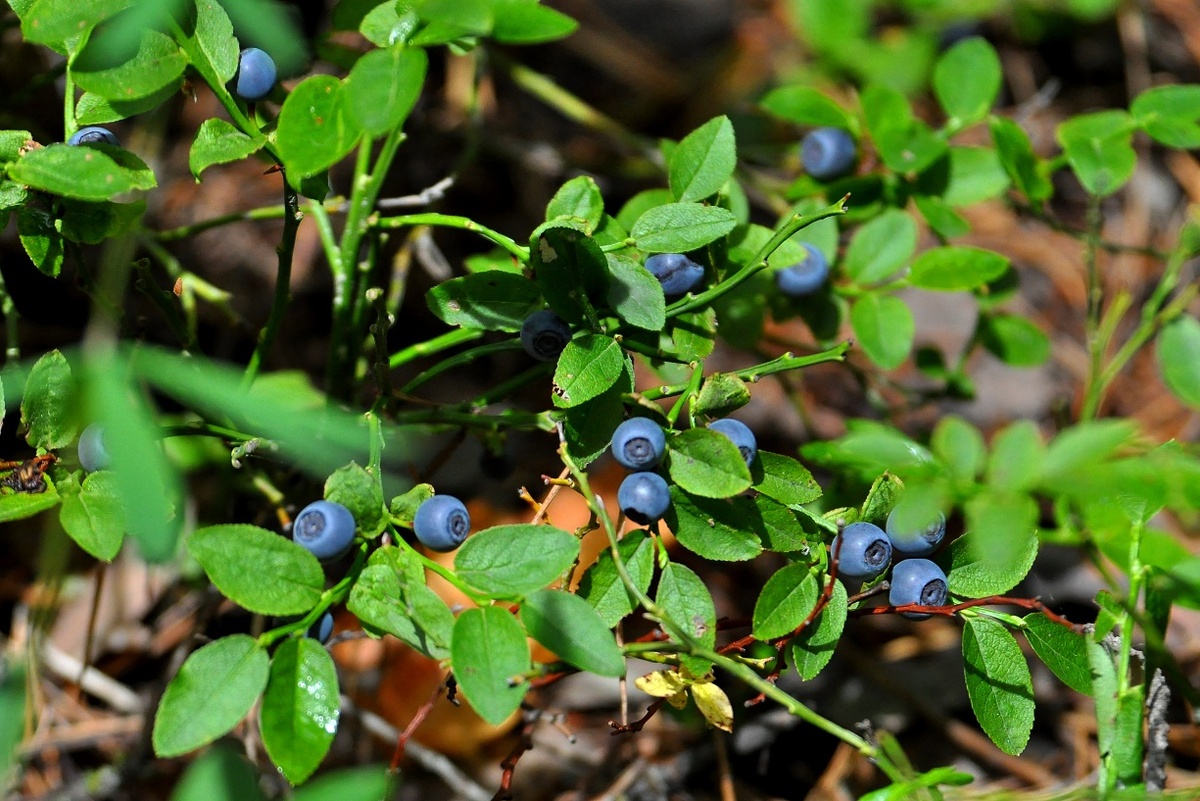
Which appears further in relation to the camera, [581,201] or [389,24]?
[581,201]

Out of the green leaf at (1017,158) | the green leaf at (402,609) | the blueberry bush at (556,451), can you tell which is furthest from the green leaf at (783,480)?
the green leaf at (1017,158)

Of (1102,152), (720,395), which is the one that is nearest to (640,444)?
(720,395)

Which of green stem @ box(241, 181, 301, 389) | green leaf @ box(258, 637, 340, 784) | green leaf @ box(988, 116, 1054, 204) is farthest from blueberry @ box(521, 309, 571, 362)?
green leaf @ box(988, 116, 1054, 204)

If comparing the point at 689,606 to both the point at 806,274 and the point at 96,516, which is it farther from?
the point at 96,516

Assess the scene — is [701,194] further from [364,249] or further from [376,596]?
[364,249]

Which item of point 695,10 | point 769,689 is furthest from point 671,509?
point 695,10

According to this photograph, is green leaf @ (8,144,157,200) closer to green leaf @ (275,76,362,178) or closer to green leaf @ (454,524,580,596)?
green leaf @ (275,76,362,178)
